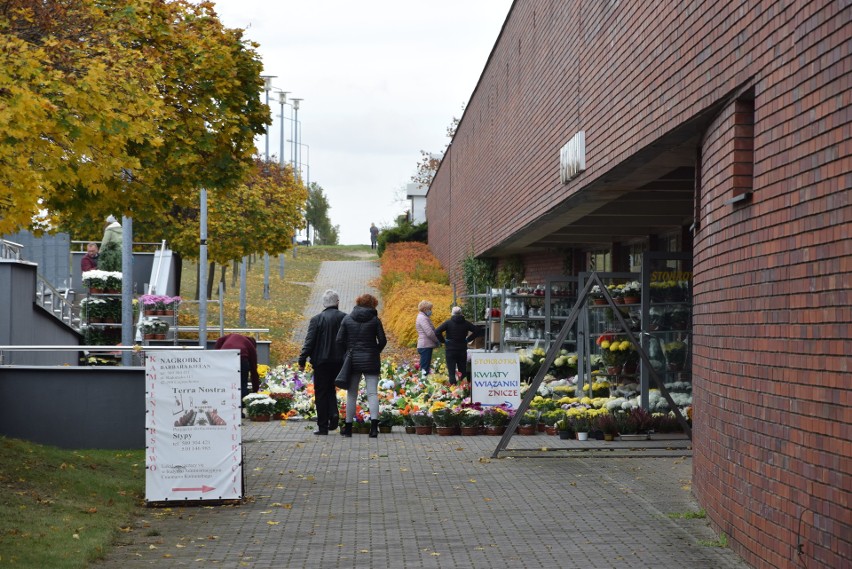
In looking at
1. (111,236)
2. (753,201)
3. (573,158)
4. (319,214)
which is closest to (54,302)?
(111,236)

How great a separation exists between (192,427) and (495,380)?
7251 millimetres

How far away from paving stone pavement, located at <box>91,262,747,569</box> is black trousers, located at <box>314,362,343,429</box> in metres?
1.28

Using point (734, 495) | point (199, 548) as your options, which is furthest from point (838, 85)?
point (199, 548)

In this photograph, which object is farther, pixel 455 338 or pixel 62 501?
pixel 455 338

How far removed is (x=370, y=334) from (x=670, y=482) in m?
4.94

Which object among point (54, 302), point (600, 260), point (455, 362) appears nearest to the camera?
point (455, 362)

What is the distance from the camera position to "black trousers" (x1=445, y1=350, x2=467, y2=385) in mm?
20953

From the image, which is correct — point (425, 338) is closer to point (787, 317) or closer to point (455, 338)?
point (455, 338)

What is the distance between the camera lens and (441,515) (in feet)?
30.4

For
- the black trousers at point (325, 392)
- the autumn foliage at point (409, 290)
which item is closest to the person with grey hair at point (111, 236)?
the autumn foliage at point (409, 290)

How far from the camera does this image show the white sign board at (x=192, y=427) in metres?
9.73

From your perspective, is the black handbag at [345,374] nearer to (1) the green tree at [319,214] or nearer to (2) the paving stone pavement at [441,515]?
(2) the paving stone pavement at [441,515]

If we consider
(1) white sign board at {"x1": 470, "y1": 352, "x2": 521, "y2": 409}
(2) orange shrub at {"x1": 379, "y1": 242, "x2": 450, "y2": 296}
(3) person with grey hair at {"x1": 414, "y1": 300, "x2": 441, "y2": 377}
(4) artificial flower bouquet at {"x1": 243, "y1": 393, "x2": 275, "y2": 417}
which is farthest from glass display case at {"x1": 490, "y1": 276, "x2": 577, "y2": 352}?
(2) orange shrub at {"x1": 379, "y1": 242, "x2": 450, "y2": 296}

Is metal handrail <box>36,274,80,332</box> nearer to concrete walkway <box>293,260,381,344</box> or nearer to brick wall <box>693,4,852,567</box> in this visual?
concrete walkway <box>293,260,381,344</box>
